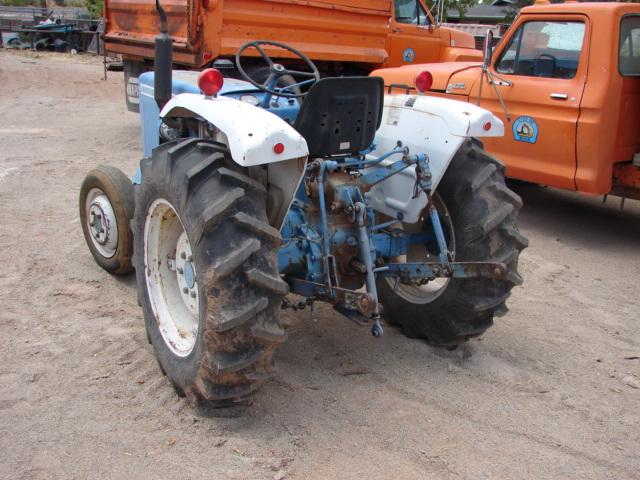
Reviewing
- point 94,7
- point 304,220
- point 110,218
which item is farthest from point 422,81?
point 94,7

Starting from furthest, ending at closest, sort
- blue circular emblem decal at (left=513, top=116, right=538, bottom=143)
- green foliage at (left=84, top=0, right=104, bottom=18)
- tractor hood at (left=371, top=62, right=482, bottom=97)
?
green foliage at (left=84, top=0, right=104, bottom=18)
tractor hood at (left=371, top=62, right=482, bottom=97)
blue circular emblem decal at (left=513, top=116, right=538, bottom=143)

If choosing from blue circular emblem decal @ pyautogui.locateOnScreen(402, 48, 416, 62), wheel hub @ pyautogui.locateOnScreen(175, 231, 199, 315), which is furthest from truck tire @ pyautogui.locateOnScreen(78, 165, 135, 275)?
blue circular emblem decal @ pyautogui.locateOnScreen(402, 48, 416, 62)

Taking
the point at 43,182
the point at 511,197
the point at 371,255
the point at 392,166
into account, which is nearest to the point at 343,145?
the point at 392,166

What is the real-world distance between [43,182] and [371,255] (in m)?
4.57

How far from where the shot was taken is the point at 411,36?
9.70 meters

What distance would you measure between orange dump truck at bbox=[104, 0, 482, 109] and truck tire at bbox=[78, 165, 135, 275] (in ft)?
11.4

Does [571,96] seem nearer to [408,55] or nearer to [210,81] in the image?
[210,81]

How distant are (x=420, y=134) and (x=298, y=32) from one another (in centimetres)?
514

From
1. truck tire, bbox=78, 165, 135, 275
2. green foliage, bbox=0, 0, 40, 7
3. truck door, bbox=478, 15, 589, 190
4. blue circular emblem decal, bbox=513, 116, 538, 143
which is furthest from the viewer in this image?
green foliage, bbox=0, 0, 40, 7

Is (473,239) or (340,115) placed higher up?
(340,115)

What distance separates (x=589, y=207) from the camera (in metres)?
7.45

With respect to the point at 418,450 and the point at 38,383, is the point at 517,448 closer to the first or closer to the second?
the point at 418,450

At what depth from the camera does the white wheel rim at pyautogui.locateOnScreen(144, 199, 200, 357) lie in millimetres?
3260

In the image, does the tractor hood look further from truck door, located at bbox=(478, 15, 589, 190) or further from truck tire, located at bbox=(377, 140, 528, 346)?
truck tire, located at bbox=(377, 140, 528, 346)
